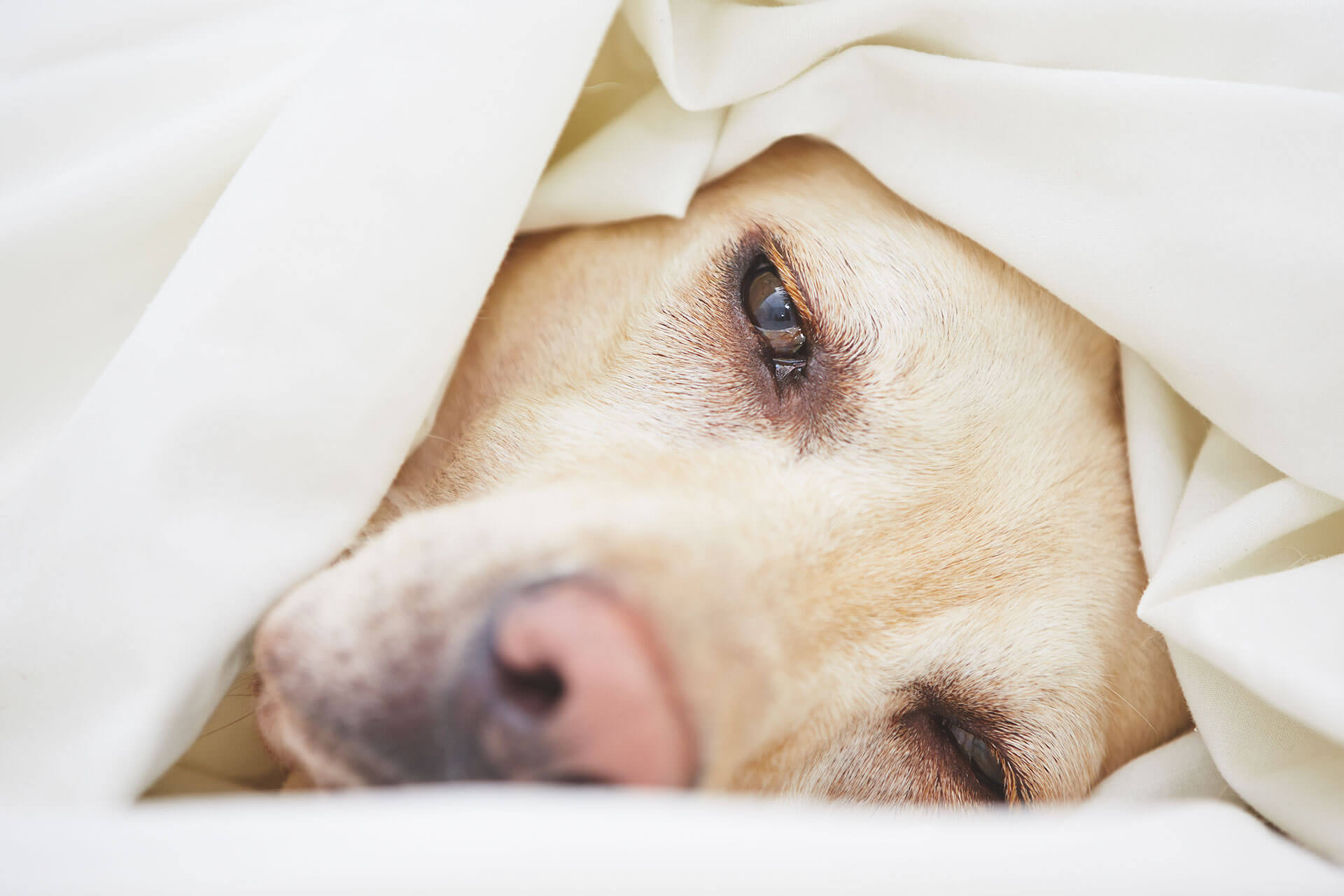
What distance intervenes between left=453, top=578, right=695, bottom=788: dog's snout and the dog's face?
84 millimetres

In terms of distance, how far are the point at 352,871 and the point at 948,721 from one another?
109cm

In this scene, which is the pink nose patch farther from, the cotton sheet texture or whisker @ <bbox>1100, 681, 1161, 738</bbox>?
whisker @ <bbox>1100, 681, 1161, 738</bbox>

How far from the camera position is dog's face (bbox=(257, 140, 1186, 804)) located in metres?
1.08

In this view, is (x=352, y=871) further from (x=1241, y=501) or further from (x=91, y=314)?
(x=1241, y=501)

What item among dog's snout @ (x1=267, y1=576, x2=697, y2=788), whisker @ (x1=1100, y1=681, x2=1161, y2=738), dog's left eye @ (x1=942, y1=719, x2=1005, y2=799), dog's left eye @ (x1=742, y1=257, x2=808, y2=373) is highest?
dog's left eye @ (x1=742, y1=257, x2=808, y2=373)

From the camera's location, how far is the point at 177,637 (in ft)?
Answer: 3.51

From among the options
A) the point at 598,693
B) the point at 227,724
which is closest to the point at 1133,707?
the point at 598,693

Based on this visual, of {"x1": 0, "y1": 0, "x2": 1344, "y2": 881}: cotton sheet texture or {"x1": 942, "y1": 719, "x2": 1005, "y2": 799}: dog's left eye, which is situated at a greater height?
{"x1": 0, "y1": 0, "x2": 1344, "y2": 881}: cotton sheet texture

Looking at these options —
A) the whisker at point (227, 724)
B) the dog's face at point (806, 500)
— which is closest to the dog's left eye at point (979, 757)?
the dog's face at point (806, 500)

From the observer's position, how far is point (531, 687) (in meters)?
0.92

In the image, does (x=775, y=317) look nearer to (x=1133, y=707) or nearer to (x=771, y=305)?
(x=771, y=305)

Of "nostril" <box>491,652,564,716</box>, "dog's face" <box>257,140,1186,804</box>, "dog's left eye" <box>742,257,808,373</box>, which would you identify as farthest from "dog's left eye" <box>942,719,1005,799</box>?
"nostril" <box>491,652,564,716</box>

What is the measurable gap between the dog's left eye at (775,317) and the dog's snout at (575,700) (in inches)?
28.4

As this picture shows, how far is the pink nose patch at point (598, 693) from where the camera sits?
0.88 m
